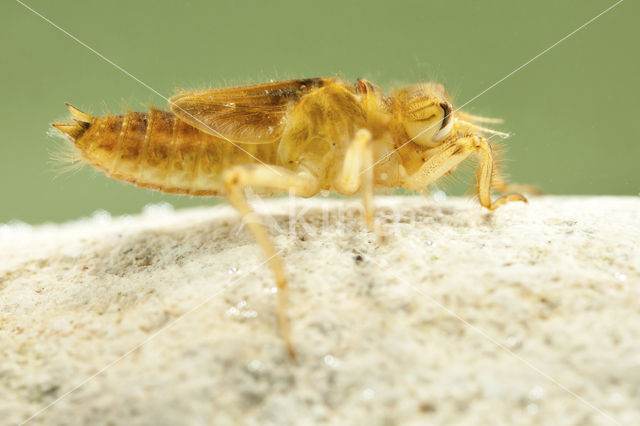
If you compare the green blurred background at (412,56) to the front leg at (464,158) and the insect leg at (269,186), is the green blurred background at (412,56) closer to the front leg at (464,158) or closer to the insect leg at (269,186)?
the front leg at (464,158)

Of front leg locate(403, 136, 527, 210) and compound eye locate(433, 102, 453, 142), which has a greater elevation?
compound eye locate(433, 102, 453, 142)

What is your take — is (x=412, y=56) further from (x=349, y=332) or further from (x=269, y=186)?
(x=349, y=332)

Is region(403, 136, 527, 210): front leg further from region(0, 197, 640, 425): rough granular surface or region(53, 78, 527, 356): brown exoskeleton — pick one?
region(0, 197, 640, 425): rough granular surface

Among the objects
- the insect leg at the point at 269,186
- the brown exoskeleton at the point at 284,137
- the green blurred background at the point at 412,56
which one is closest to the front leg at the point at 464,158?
the brown exoskeleton at the point at 284,137

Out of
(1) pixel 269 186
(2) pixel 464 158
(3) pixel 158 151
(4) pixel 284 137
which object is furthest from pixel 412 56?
(3) pixel 158 151

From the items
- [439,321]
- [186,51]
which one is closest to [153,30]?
[186,51]

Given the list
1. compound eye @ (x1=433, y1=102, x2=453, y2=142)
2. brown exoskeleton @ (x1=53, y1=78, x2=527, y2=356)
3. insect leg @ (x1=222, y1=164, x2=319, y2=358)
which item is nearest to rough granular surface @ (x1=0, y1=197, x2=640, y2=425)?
→ insect leg @ (x1=222, y1=164, x2=319, y2=358)
